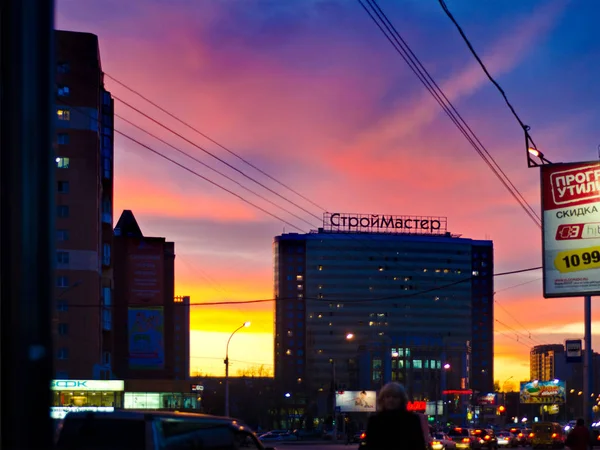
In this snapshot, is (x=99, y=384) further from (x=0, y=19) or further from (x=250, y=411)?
(x=0, y=19)

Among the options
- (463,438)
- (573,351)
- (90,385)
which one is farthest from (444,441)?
(90,385)

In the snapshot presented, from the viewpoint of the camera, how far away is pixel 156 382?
3506 inches

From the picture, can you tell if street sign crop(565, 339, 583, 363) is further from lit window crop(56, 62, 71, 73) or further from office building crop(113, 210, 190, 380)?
lit window crop(56, 62, 71, 73)

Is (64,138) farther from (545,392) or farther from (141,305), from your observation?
(545,392)

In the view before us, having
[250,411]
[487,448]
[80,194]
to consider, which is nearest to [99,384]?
[80,194]

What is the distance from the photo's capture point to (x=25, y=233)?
2.33 metres

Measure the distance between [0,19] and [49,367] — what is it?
0.92m

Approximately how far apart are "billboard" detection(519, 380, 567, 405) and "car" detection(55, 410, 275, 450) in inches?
4779

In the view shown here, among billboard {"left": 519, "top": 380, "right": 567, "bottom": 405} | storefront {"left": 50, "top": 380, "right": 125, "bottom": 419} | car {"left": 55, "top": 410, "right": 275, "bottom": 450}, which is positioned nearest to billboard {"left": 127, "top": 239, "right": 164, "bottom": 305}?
storefront {"left": 50, "top": 380, "right": 125, "bottom": 419}

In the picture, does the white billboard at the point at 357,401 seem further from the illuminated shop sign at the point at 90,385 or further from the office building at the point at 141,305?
the illuminated shop sign at the point at 90,385

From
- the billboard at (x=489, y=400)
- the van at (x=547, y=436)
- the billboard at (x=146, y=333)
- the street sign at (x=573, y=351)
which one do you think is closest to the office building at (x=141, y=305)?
the billboard at (x=146, y=333)

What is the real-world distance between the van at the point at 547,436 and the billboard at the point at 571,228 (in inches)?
1613

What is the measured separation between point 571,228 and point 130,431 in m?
21.0

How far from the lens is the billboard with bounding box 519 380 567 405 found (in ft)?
409
